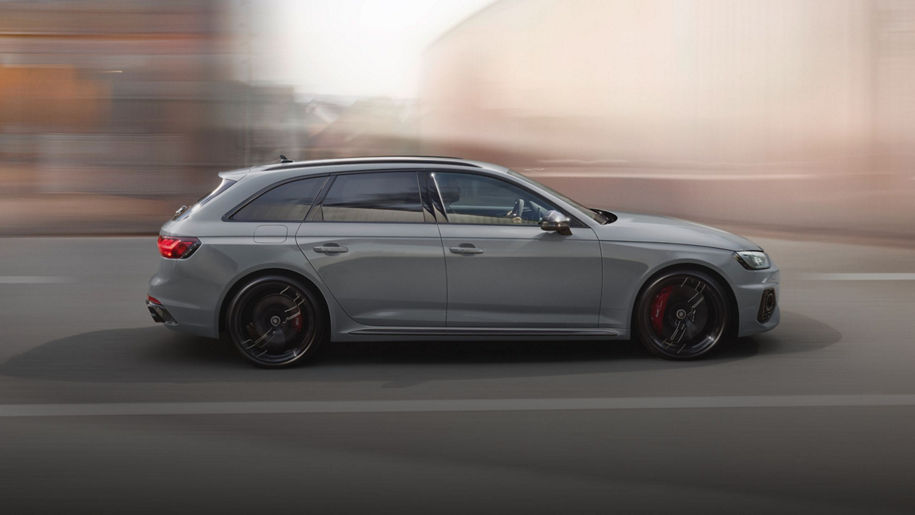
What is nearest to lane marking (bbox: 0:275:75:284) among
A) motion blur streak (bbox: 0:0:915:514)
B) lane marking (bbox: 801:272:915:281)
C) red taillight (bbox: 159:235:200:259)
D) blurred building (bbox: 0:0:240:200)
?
motion blur streak (bbox: 0:0:915:514)

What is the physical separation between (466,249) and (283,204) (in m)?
1.19

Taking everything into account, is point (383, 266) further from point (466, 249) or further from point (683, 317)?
point (683, 317)

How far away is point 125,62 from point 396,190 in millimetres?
10366

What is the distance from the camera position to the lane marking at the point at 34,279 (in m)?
10.3

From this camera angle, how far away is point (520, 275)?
6.51 metres

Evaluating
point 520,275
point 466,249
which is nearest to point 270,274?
point 466,249

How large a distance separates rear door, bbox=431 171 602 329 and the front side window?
5cm

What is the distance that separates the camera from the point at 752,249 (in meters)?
6.78

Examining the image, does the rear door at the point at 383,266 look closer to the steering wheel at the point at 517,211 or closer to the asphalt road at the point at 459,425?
the asphalt road at the point at 459,425

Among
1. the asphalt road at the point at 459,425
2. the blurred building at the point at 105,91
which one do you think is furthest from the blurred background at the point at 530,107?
the asphalt road at the point at 459,425

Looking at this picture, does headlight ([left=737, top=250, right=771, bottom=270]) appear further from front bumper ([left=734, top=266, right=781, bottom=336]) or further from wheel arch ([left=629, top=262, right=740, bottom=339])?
wheel arch ([left=629, top=262, right=740, bottom=339])

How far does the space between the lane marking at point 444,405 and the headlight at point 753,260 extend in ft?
3.70

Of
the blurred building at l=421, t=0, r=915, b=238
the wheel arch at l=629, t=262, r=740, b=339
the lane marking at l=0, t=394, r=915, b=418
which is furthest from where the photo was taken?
the blurred building at l=421, t=0, r=915, b=238

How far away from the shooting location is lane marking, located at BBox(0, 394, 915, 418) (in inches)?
220
